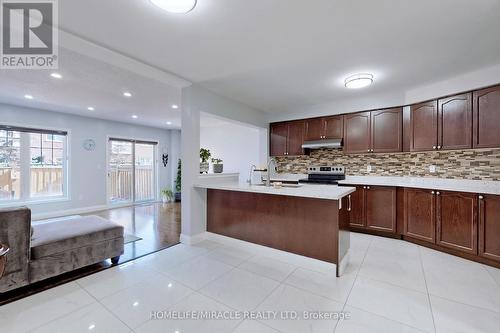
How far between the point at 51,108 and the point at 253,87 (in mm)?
4624

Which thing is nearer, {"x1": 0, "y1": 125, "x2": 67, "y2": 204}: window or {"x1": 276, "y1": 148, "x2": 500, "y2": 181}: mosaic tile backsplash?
{"x1": 276, "y1": 148, "x2": 500, "y2": 181}: mosaic tile backsplash

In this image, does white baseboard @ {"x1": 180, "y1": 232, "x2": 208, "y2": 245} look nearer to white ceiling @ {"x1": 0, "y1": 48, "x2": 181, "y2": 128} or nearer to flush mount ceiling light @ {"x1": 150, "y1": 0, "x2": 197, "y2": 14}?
white ceiling @ {"x1": 0, "y1": 48, "x2": 181, "y2": 128}

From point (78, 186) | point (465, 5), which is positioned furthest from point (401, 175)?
point (78, 186)

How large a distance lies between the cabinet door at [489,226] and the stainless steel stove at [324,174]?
199 centimetres

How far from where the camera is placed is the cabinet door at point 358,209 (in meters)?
3.85

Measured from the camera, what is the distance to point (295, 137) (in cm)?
486

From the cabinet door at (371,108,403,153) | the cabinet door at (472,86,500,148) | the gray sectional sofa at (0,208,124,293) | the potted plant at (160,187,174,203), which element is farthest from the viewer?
the potted plant at (160,187,174,203)

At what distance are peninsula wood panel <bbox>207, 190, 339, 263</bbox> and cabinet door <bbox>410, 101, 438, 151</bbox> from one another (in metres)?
2.10

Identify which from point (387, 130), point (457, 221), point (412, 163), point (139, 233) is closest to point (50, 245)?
point (139, 233)

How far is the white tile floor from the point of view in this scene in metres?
1.68

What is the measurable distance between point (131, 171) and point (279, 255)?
5727 millimetres

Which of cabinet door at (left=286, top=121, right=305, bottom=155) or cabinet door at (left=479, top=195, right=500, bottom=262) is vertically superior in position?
cabinet door at (left=286, top=121, right=305, bottom=155)

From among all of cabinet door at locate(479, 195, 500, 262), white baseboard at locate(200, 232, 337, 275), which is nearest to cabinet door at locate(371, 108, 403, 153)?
cabinet door at locate(479, 195, 500, 262)

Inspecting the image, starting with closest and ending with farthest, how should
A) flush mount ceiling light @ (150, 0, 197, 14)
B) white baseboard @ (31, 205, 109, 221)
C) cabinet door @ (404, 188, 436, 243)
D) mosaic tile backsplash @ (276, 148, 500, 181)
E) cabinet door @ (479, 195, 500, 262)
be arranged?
flush mount ceiling light @ (150, 0, 197, 14)
cabinet door @ (479, 195, 500, 262)
mosaic tile backsplash @ (276, 148, 500, 181)
cabinet door @ (404, 188, 436, 243)
white baseboard @ (31, 205, 109, 221)
